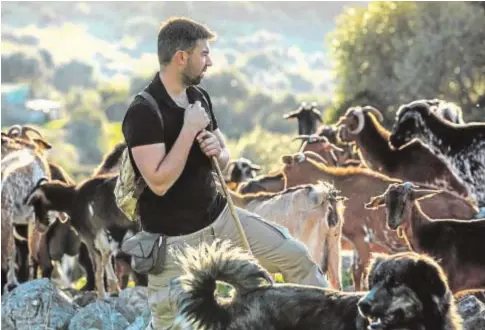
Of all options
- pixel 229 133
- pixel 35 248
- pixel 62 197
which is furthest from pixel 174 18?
pixel 229 133

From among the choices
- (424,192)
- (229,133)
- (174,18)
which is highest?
(174,18)

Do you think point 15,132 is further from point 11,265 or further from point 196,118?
point 196,118

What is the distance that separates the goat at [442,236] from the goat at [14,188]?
4.61 metres

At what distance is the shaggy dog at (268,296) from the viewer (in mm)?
6375

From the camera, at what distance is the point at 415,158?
47.2ft

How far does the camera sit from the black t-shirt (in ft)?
23.0

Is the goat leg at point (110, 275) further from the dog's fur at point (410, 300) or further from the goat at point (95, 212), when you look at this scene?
the dog's fur at point (410, 300)

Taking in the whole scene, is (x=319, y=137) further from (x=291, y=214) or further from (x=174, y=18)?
(x=174, y=18)

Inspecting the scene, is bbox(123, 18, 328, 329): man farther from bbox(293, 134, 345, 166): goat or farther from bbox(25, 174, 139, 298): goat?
bbox(293, 134, 345, 166): goat

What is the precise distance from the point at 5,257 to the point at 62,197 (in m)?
0.99

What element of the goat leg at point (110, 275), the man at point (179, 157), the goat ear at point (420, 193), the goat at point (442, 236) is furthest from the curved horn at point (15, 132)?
the man at point (179, 157)

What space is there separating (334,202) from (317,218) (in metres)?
0.23

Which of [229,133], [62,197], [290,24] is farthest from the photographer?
[290,24]

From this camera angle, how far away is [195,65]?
718 cm
